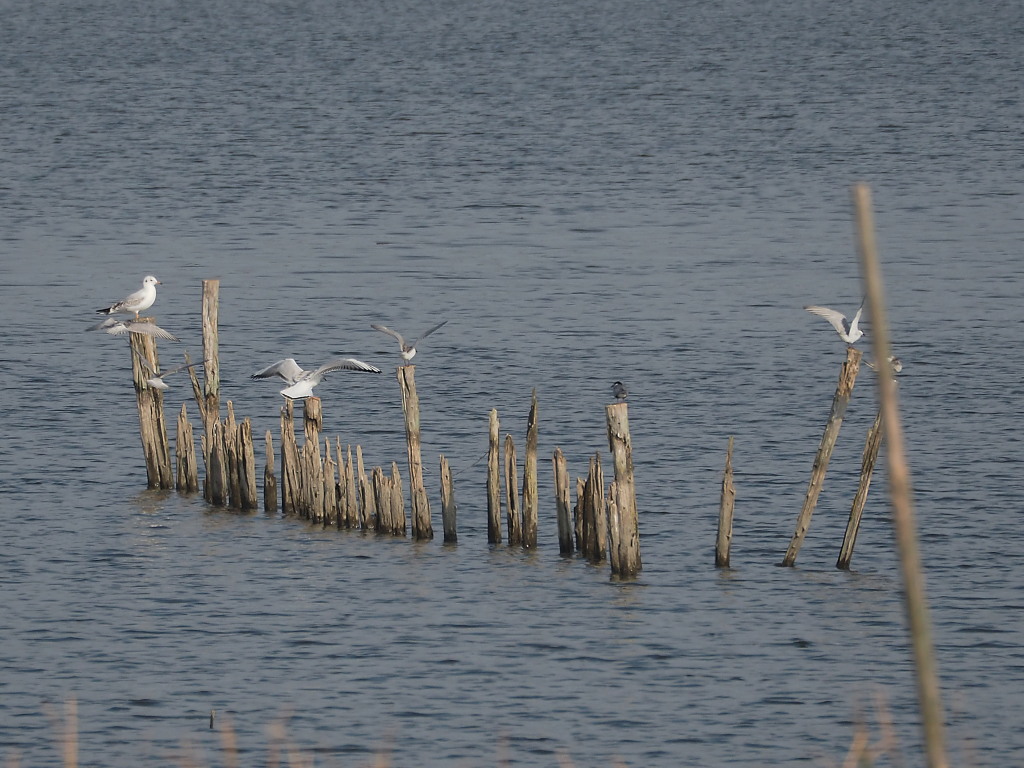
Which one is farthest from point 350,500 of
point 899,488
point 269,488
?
point 899,488

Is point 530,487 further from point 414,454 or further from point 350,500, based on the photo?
point 350,500

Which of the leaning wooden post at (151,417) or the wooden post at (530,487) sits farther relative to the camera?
the leaning wooden post at (151,417)

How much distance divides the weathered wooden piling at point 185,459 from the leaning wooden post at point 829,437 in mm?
9117

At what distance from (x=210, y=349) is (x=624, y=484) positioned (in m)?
7.70

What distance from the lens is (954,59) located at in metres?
110

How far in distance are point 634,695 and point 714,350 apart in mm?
20498

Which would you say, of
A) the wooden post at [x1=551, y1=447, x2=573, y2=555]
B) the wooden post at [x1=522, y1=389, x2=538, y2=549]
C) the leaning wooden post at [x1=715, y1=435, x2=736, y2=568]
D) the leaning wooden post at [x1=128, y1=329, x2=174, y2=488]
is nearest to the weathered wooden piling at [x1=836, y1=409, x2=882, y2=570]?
the leaning wooden post at [x1=715, y1=435, x2=736, y2=568]

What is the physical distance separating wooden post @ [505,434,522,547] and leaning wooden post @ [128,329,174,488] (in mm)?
5861

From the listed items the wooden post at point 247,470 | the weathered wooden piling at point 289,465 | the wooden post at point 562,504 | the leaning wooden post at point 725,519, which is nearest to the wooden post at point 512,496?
the wooden post at point 562,504

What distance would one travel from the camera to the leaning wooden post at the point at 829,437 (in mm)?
20766

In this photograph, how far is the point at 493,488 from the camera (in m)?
23.8

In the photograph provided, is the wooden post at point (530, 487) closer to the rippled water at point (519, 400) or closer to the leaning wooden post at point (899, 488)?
the rippled water at point (519, 400)

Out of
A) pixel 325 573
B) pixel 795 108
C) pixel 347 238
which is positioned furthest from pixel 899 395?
pixel 795 108

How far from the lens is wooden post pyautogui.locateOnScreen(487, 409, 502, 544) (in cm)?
2294
